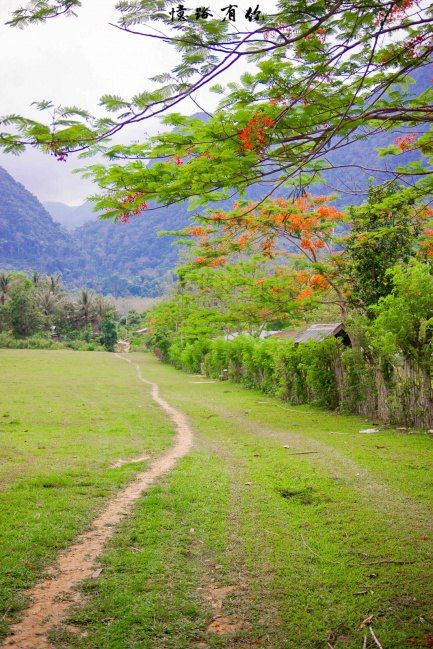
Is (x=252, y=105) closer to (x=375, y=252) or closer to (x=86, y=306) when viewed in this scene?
(x=375, y=252)

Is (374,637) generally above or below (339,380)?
below

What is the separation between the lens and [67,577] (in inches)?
174

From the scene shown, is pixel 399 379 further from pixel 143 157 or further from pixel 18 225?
pixel 18 225

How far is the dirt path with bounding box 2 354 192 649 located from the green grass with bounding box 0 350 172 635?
12 cm

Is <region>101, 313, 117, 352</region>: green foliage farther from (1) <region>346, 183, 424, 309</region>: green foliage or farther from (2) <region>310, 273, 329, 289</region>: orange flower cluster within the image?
(1) <region>346, 183, 424, 309</region>: green foliage

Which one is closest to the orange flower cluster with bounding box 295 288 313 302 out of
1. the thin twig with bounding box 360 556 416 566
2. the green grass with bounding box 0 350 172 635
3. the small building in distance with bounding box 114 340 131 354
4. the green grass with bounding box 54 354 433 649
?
the green grass with bounding box 0 350 172 635

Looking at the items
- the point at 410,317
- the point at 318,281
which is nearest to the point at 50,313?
the point at 318,281

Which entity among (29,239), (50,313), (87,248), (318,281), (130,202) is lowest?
(130,202)

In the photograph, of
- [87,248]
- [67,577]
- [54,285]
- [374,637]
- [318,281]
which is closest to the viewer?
[374,637]

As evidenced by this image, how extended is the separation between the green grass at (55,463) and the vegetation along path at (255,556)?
0.05m

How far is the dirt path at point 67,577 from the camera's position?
3.55m

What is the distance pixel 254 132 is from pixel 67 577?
430cm

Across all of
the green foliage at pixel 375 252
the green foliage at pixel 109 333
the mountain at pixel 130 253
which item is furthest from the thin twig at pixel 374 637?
the mountain at pixel 130 253

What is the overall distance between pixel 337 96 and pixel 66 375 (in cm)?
2711
